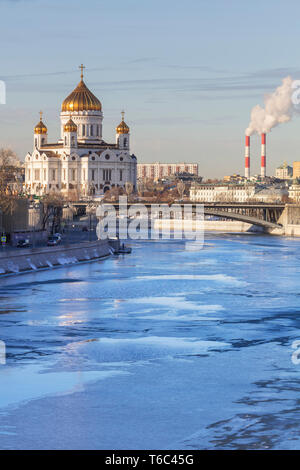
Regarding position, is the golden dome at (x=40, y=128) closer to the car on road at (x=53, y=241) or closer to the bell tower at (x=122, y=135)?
the bell tower at (x=122, y=135)

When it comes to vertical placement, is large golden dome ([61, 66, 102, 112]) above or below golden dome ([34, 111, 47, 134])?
above

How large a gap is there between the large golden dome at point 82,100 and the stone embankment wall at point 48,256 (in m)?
61.6

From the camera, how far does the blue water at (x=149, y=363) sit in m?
12.9

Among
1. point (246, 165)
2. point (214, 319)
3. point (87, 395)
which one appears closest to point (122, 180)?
point (246, 165)

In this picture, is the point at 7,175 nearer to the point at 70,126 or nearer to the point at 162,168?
the point at 70,126

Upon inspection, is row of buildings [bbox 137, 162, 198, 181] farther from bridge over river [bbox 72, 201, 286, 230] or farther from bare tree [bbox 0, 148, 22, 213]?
bare tree [bbox 0, 148, 22, 213]

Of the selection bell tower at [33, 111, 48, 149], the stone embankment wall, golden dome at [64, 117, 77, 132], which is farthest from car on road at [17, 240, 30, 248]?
bell tower at [33, 111, 48, 149]

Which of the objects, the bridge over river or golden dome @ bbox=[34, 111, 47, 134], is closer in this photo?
the bridge over river

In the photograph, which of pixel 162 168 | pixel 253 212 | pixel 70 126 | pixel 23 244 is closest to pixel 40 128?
pixel 70 126

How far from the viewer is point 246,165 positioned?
111 m

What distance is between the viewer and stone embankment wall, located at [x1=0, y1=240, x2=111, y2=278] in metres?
31.4

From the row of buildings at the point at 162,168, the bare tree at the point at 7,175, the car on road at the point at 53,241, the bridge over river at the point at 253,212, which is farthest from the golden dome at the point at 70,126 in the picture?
the row of buildings at the point at 162,168

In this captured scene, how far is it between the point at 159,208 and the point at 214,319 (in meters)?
48.8

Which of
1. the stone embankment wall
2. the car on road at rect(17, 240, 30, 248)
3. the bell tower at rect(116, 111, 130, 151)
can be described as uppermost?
the bell tower at rect(116, 111, 130, 151)
